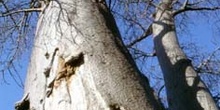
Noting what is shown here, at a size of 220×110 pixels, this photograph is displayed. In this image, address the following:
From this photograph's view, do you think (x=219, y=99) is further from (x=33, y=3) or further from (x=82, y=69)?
(x=82, y=69)

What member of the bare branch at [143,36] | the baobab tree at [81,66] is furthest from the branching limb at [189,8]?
the baobab tree at [81,66]

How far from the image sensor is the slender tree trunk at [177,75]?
2580 millimetres

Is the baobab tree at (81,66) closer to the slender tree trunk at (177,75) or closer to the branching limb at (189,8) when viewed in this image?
the slender tree trunk at (177,75)

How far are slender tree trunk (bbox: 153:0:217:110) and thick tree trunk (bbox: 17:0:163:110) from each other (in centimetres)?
113

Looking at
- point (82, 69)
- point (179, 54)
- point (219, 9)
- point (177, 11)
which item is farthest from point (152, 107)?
point (219, 9)

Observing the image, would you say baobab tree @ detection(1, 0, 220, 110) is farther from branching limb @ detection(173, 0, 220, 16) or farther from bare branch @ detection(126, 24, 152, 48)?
branching limb @ detection(173, 0, 220, 16)

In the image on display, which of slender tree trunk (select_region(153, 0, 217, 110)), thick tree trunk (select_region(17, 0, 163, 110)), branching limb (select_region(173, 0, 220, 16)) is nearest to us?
thick tree trunk (select_region(17, 0, 163, 110))

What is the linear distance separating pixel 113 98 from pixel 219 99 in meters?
2.86

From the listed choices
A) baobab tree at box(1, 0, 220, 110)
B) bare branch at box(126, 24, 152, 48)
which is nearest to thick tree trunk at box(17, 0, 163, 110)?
baobab tree at box(1, 0, 220, 110)

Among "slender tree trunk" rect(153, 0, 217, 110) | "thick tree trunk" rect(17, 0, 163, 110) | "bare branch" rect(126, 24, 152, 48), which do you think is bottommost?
"slender tree trunk" rect(153, 0, 217, 110)

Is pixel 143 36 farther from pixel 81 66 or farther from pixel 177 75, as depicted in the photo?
pixel 81 66

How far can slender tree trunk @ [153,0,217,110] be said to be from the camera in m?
2.58

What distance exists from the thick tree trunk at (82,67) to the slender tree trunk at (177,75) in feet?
3.69

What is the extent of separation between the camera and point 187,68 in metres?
2.77
